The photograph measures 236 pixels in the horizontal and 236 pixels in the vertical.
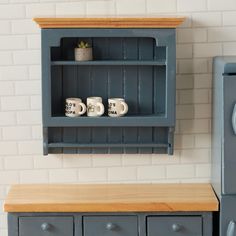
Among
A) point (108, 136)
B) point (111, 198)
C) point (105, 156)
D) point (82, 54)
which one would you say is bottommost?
point (111, 198)

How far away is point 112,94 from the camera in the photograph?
2969 mm

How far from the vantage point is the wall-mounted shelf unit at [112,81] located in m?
2.77

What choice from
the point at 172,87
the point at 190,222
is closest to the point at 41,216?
the point at 190,222

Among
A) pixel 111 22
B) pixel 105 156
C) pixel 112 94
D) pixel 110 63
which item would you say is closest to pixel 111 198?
pixel 105 156

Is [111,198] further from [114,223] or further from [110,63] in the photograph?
[110,63]

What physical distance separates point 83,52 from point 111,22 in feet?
0.70

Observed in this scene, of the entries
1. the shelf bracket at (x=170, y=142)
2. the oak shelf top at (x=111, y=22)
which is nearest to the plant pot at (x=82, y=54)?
the oak shelf top at (x=111, y=22)

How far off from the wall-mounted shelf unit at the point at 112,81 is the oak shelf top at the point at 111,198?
0.20 metres

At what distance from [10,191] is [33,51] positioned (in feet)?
2.43

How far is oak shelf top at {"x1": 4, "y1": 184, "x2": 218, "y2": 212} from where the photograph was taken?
274cm

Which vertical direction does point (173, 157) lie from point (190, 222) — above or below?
above

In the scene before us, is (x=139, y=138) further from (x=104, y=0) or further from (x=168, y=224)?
(x=104, y=0)

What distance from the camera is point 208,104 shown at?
→ 3006 mm

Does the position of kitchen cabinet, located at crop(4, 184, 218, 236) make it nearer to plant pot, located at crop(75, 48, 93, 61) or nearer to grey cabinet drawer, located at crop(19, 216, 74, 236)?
grey cabinet drawer, located at crop(19, 216, 74, 236)
